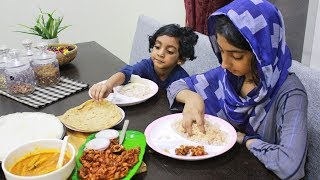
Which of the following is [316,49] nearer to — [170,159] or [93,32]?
[170,159]

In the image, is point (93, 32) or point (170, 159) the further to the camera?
point (93, 32)

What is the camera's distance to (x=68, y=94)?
4.75ft

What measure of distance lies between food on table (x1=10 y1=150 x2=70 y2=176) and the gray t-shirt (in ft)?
1.86

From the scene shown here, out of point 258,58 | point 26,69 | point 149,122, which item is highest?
point 258,58

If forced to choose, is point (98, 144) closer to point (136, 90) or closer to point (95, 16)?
point (136, 90)

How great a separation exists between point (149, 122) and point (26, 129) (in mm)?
418

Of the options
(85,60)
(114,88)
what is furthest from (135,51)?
(114,88)

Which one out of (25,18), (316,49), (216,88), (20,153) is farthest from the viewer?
(25,18)

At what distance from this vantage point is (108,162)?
891mm

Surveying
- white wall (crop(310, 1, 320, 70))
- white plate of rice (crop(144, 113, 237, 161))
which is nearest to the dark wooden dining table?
white plate of rice (crop(144, 113, 237, 161))

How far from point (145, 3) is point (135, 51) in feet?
4.00

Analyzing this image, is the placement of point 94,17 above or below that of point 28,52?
below

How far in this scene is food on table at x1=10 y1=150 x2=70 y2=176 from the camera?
82 cm

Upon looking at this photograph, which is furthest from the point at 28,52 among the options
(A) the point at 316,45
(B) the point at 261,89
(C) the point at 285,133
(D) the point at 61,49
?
(A) the point at 316,45
